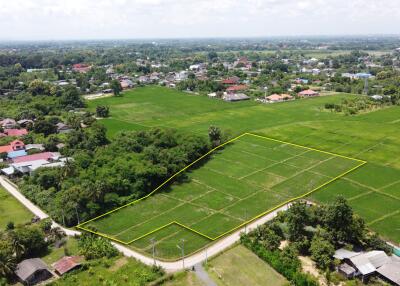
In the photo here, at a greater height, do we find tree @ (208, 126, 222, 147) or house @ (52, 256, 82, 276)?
tree @ (208, 126, 222, 147)

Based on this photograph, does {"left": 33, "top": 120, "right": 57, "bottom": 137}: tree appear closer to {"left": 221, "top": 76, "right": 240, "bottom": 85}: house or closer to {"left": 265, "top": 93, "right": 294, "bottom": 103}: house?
{"left": 265, "top": 93, "right": 294, "bottom": 103}: house

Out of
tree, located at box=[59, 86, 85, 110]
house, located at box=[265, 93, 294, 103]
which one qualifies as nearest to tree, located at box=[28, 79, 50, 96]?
tree, located at box=[59, 86, 85, 110]

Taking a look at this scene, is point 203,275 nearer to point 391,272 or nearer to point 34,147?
point 391,272

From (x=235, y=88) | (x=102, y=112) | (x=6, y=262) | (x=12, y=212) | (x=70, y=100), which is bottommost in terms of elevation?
(x=12, y=212)

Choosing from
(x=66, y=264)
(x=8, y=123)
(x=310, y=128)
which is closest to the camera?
(x=66, y=264)

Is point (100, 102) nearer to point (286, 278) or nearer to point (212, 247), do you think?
point (212, 247)

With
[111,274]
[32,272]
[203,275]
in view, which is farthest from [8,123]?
[203,275]

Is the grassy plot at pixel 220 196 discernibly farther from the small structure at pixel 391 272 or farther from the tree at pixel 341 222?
the small structure at pixel 391 272
